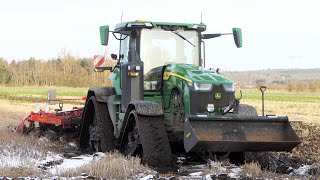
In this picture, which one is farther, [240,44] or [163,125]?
[240,44]

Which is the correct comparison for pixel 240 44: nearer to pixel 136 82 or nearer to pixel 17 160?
pixel 136 82

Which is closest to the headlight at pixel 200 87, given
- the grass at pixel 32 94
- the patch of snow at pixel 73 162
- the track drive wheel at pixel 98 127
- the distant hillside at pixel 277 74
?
the patch of snow at pixel 73 162

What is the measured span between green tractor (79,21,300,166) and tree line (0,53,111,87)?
1530 inches

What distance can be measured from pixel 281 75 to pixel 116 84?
135 metres

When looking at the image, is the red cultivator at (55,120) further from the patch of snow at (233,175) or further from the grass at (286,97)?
the grass at (286,97)

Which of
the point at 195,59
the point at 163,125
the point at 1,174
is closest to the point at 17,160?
the point at 1,174

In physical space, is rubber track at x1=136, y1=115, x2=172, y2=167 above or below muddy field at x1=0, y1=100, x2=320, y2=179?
above

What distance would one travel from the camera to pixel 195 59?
1029 centimetres

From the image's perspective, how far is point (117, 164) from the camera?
7.55 metres

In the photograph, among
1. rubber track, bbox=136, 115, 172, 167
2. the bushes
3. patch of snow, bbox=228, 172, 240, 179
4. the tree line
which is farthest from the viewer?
the bushes

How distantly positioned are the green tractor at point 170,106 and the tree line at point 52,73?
127 ft

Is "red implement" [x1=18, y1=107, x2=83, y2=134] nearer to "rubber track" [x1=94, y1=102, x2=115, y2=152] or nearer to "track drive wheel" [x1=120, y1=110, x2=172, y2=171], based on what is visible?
"rubber track" [x1=94, y1=102, x2=115, y2=152]

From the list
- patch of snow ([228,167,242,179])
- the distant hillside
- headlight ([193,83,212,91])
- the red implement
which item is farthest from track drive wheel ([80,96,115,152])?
the distant hillside

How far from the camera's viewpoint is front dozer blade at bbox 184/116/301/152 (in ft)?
26.1
